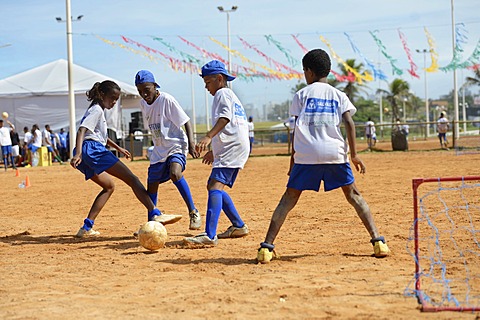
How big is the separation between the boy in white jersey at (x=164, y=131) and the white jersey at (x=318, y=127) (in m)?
2.09

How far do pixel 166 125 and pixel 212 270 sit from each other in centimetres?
256

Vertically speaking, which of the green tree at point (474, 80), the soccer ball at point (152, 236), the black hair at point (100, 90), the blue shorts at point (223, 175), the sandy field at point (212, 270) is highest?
the green tree at point (474, 80)

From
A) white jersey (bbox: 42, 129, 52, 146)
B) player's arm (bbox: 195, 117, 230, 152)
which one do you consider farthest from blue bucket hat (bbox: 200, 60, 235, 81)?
white jersey (bbox: 42, 129, 52, 146)

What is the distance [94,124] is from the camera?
8031mm

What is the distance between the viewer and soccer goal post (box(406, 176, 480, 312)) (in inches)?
185

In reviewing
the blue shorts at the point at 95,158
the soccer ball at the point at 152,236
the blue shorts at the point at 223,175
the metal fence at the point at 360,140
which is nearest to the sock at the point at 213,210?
the blue shorts at the point at 223,175

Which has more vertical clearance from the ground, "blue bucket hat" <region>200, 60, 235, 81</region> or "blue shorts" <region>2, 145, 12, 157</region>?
"blue bucket hat" <region>200, 60, 235, 81</region>

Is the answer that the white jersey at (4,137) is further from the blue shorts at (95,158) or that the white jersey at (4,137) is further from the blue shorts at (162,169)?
the blue shorts at (162,169)

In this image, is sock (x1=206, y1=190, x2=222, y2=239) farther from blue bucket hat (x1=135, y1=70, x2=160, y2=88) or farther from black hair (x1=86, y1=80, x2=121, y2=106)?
black hair (x1=86, y1=80, x2=121, y2=106)

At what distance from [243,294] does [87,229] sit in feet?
12.0

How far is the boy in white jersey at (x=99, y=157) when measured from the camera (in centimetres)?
792

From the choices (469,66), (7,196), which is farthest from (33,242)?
(469,66)

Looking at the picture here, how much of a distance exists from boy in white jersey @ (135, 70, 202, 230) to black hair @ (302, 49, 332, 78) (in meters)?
2.16

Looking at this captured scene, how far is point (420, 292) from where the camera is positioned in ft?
15.5
